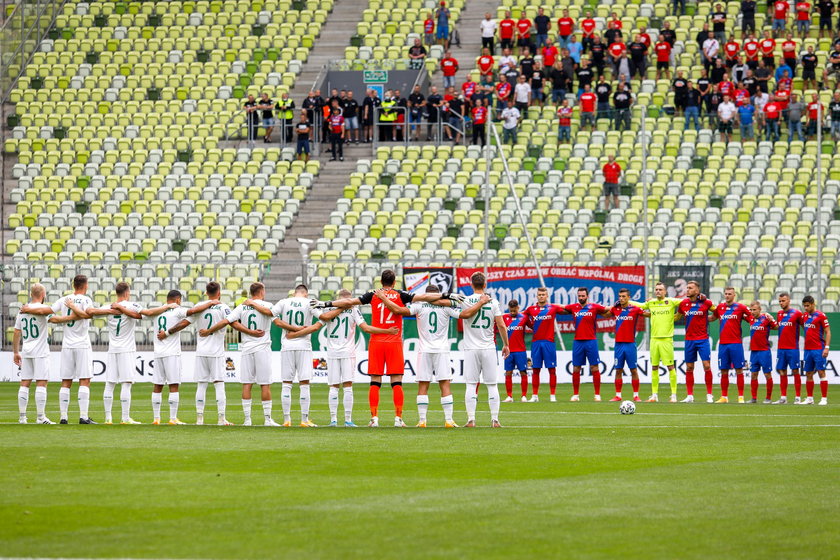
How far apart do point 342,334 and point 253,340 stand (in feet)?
4.47

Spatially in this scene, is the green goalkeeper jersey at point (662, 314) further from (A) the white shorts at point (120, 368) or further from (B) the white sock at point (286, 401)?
(A) the white shorts at point (120, 368)

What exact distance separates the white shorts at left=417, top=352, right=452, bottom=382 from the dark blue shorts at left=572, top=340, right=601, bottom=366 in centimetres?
910

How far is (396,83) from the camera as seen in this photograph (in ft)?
146

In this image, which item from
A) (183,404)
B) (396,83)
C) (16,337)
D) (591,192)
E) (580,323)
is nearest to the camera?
(16,337)

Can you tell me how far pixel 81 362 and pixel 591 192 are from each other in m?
22.2

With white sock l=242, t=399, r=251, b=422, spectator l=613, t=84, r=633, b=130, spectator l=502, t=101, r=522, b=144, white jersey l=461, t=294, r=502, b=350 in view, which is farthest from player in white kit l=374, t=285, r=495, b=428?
spectator l=502, t=101, r=522, b=144

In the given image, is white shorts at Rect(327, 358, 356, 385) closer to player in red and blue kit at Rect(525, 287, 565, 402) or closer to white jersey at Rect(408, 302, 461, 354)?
white jersey at Rect(408, 302, 461, 354)

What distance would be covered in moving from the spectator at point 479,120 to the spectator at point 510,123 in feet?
2.07

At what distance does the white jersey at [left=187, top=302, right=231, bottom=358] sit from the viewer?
1998cm

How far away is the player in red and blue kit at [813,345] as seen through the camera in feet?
85.3

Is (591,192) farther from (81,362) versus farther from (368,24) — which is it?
(81,362)

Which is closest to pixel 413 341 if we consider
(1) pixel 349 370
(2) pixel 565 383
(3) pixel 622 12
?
(2) pixel 565 383

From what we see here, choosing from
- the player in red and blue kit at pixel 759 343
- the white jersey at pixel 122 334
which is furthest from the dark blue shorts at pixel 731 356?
the white jersey at pixel 122 334

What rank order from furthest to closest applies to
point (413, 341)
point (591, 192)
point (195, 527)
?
point (591, 192) < point (413, 341) < point (195, 527)
